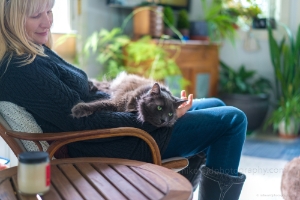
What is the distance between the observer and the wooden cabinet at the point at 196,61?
3.64 meters

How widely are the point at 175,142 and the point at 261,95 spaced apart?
8.77 feet

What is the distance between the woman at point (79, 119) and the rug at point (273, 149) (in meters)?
1.70

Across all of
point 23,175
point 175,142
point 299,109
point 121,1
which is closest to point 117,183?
point 23,175

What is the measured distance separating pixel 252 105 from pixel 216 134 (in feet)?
7.90

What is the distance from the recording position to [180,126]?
1633mm

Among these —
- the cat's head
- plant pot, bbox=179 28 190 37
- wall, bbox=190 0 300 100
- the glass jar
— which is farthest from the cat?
wall, bbox=190 0 300 100

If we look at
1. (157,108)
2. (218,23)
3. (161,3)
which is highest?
(161,3)

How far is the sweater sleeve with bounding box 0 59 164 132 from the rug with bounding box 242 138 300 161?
201cm

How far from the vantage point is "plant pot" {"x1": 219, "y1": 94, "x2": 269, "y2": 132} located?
13.0 ft

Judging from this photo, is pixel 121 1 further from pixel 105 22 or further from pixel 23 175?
pixel 23 175

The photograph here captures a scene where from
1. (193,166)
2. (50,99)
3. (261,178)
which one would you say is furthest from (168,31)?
(50,99)

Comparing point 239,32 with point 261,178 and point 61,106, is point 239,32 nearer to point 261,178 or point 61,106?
point 261,178

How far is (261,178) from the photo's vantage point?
9.04 ft

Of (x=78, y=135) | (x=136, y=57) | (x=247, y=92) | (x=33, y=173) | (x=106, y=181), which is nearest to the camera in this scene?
(x=33, y=173)
